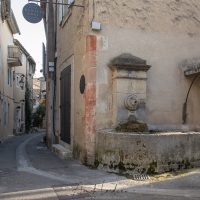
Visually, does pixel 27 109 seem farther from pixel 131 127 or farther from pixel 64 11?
pixel 131 127

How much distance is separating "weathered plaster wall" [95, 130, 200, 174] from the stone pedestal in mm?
969

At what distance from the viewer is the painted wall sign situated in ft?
29.8

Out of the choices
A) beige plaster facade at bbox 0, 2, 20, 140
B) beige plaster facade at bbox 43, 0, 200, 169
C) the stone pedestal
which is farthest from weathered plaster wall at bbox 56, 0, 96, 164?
beige plaster facade at bbox 0, 2, 20, 140

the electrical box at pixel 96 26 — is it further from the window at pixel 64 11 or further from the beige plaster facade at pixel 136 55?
the window at pixel 64 11

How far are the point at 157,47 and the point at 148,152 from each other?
10.4 ft

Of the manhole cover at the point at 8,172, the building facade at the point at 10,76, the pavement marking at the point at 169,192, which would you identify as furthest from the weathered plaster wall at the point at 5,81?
the pavement marking at the point at 169,192

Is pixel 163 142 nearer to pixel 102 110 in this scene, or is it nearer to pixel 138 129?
pixel 138 129

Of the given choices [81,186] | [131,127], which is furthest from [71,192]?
[131,127]

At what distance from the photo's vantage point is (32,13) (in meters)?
9.17

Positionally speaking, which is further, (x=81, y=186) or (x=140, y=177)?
(x=140, y=177)

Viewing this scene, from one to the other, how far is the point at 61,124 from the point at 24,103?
1884 centimetres

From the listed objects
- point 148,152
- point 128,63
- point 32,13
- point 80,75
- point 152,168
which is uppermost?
point 32,13

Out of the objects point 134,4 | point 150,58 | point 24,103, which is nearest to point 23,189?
point 150,58

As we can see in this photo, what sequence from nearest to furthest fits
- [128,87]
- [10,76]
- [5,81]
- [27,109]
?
[128,87] < [5,81] < [10,76] < [27,109]
